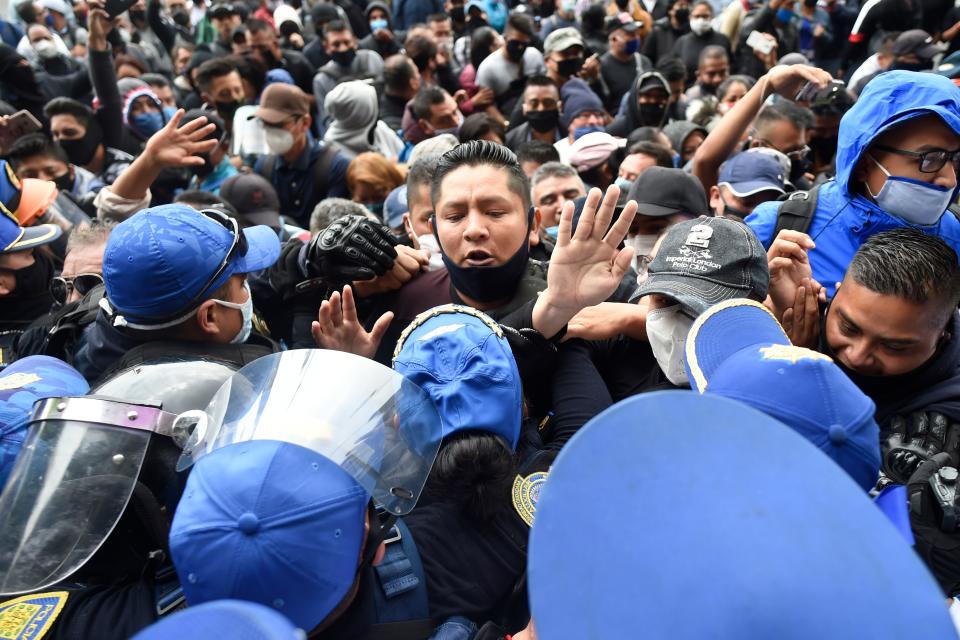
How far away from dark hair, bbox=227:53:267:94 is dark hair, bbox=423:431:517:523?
5.99 metres

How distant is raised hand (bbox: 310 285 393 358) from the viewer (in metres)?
2.32

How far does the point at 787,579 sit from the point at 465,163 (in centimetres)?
202

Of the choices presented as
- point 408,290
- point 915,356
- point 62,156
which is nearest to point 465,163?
point 408,290

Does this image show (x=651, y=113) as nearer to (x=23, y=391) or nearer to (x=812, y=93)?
(x=812, y=93)

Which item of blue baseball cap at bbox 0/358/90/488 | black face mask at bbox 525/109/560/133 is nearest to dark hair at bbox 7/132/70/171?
black face mask at bbox 525/109/560/133

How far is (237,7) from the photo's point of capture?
10.5 metres

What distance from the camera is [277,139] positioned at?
195 inches

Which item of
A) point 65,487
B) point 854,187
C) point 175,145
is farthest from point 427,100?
point 65,487

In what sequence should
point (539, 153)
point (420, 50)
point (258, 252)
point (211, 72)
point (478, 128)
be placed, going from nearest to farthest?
point (258, 252) → point (539, 153) → point (478, 128) → point (211, 72) → point (420, 50)

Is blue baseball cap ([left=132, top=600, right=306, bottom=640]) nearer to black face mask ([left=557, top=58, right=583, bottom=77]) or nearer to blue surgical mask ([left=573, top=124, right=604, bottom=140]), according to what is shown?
blue surgical mask ([left=573, top=124, right=604, bottom=140])

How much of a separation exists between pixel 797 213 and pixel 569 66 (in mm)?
4890

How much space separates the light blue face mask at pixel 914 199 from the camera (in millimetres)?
2412

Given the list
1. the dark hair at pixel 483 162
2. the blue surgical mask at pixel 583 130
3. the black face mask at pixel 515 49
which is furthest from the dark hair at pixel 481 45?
the dark hair at pixel 483 162

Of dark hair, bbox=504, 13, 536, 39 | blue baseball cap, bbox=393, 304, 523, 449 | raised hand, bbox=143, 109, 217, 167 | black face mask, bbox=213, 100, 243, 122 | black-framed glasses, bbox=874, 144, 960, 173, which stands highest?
black-framed glasses, bbox=874, 144, 960, 173
